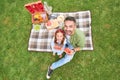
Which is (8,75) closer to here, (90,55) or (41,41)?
(41,41)

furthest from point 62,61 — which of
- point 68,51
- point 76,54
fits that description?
point 76,54

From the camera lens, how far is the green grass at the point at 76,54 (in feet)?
19.5

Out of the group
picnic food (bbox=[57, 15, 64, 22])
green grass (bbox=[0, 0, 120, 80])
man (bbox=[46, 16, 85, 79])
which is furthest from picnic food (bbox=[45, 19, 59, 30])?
man (bbox=[46, 16, 85, 79])

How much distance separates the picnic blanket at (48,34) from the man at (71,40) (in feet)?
2.06

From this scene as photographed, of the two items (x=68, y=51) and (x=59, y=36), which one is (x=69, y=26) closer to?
(x=59, y=36)

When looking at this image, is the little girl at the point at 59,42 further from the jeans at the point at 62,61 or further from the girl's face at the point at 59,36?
the jeans at the point at 62,61

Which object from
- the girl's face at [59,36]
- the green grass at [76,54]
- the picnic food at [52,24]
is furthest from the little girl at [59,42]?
the picnic food at [52,24]

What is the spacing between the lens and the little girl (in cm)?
532

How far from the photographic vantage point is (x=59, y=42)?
549cm

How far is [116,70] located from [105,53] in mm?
538

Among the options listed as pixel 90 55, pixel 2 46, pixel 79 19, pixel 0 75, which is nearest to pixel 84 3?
pixel 79 19

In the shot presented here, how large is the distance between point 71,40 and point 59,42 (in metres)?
0.28


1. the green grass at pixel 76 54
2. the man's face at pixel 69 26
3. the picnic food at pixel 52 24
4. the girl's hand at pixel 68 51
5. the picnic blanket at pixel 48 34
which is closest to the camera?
the man's face at pixel 69 26

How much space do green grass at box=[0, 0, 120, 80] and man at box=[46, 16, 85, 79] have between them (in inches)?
10.7
